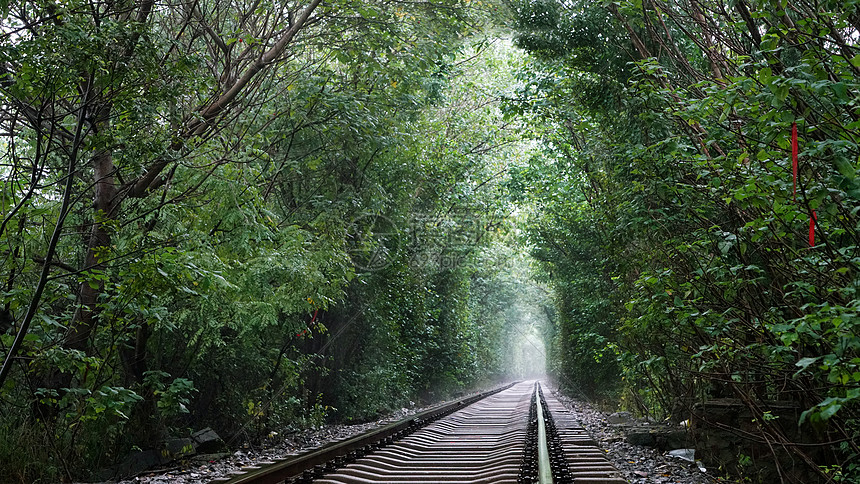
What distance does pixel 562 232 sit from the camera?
1686 cm

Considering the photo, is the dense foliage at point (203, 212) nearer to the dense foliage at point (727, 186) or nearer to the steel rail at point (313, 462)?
the steel rail at point (313, 462)

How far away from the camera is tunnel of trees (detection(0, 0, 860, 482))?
3.80 m

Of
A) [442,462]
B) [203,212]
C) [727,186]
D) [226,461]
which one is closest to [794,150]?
[727,186]

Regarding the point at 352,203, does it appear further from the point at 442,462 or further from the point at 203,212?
the point at 442,462

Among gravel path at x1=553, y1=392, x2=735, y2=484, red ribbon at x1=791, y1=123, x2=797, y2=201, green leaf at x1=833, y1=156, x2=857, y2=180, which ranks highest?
red ribbon at x1=791, y1=123, x2=797, y2=201

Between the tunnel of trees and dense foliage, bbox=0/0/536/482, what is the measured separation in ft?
0.16

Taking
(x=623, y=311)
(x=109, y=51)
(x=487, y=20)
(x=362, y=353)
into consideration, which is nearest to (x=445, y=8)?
(x=487, y=20)

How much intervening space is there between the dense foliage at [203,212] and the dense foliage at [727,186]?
2977mm

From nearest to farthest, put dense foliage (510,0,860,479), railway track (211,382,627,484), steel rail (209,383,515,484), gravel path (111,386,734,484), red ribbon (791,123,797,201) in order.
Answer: red ribbon (791,123,797,201)
dense foliage (510,0,860,479)
steel rail (209,383,515,484)
railway track (211,382,627,484)
gravel path (111,386,734,484)

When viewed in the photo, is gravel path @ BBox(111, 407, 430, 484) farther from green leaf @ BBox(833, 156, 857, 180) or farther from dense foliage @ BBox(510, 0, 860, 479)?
green leaf @ BBox(833, 156, 857, 180)

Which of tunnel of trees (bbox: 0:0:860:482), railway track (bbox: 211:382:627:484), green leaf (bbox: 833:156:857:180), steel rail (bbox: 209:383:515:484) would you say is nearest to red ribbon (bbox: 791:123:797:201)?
tunnel of trees (bbox: 0:0:860:482)

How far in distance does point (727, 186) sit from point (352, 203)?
768cm

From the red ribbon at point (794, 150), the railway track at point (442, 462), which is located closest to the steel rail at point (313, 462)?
the railway track at point (442, 462)

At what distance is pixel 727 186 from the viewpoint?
476 centimetres
